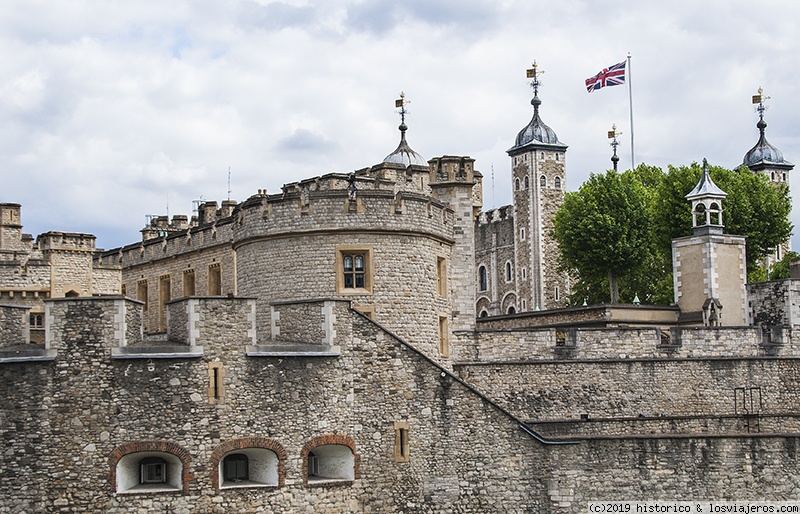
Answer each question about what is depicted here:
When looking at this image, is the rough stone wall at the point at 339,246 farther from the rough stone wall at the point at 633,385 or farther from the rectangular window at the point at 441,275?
the rough stone wall at the point at 633,385

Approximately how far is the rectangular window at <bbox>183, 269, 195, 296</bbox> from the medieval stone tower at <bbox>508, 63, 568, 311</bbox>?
158 feet

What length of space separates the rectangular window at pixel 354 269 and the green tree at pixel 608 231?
112 feet

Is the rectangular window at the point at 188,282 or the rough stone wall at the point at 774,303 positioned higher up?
the rectangular window at the point at 188,282

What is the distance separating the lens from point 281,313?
104 ft

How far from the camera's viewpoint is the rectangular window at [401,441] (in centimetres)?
3139

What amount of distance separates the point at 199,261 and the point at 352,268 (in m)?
14.0

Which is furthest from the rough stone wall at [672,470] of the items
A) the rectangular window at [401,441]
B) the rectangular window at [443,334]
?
the rectangular window at [443,334]

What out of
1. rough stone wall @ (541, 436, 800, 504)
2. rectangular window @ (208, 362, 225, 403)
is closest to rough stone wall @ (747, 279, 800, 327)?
rough stone wall @ (541, 436, 800, 504)

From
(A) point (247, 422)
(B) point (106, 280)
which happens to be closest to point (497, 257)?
(B) point (106, 280)

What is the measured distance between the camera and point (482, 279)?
102062 mm

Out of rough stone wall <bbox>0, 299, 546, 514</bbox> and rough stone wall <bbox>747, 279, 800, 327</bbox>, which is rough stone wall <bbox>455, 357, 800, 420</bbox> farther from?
rough stone wall <bbox>747, 279, 800, 327</bbox>

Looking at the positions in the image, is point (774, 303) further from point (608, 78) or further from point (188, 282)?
point (608, 78)

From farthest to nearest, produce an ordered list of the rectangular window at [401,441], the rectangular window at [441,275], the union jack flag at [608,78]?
the union jack flag at [608,78] < the rectangular window at [441,275] < the rectangular window at [401,441]

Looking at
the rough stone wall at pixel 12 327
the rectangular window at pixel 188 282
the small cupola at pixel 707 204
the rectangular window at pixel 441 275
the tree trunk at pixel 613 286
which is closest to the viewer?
the rough stone wall at pixel 12 327
